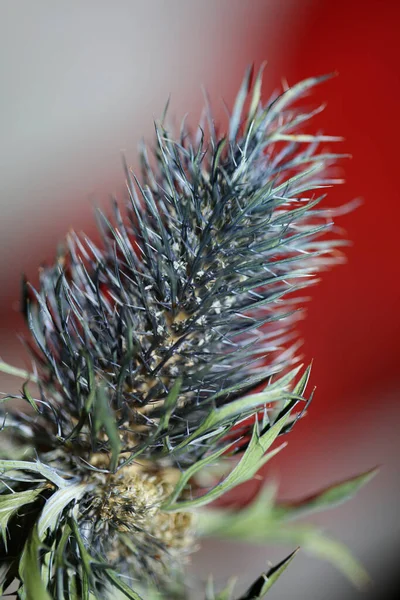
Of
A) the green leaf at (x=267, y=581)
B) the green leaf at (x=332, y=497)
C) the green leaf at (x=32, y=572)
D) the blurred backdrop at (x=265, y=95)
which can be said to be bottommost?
the green leaf at (x=267, y=581)

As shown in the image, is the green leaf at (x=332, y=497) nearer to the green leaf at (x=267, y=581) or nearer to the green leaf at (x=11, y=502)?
the green leaf at (x=267, y=581)

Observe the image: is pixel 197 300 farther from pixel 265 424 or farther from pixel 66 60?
Result: pixel 66 60

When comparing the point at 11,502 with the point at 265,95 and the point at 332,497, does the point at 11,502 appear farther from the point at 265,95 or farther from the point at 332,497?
the point at 265,95

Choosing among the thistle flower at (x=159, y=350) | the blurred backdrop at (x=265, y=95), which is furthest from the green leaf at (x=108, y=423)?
the blurred backdrop at (x=265, y=95)

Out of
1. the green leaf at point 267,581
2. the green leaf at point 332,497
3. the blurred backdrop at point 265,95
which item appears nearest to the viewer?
the green leaf at point 267,581

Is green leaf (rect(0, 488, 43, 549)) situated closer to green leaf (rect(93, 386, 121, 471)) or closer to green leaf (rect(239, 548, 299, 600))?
green leaf (rect(93, 386, 121, 471))
